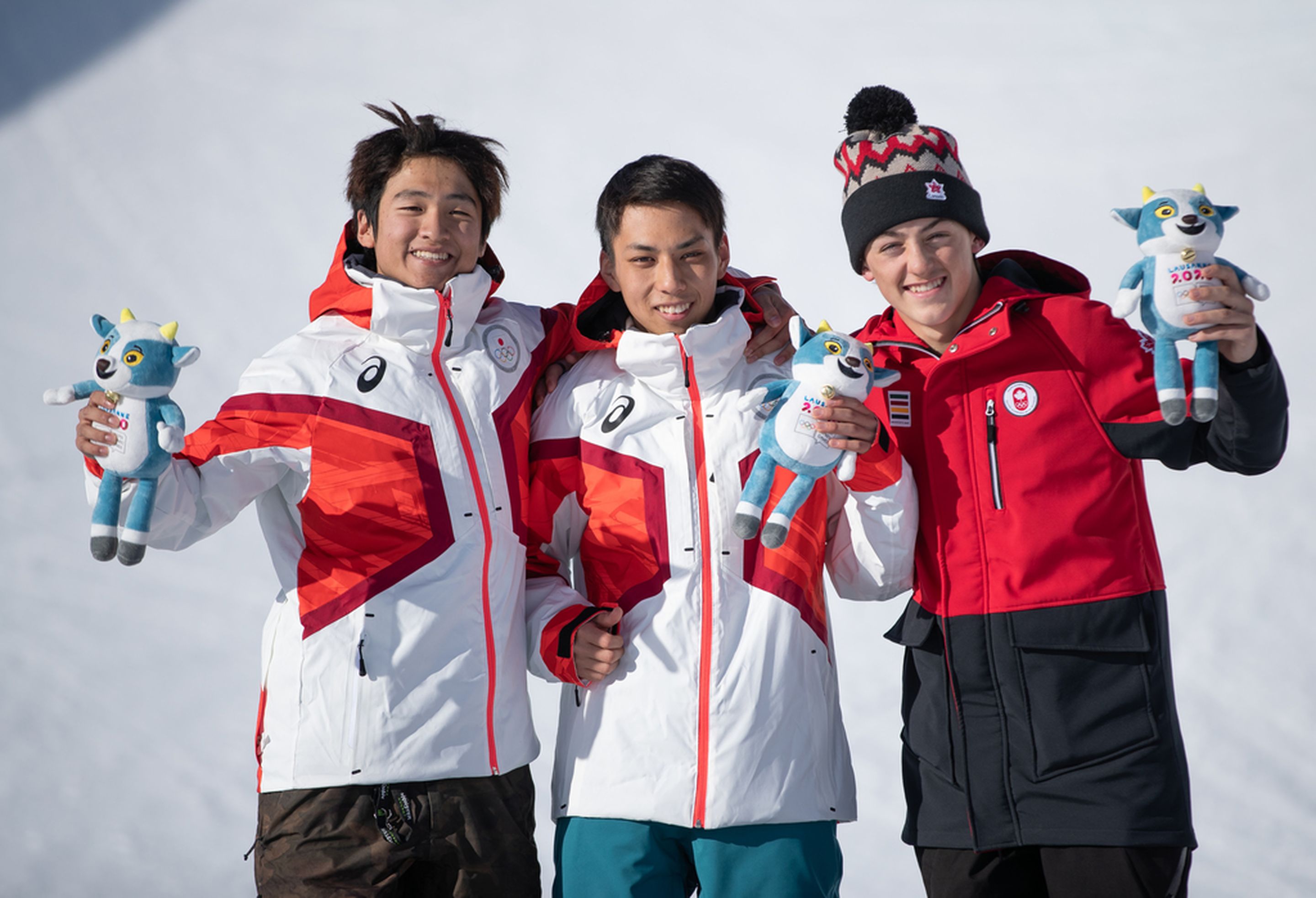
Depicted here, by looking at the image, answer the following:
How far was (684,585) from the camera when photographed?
6.77ft

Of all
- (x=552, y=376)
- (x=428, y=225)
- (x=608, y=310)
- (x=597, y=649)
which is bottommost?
(x=597, y=649)

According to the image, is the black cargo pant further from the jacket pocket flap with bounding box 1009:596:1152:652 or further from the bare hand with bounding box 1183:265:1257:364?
the bare hand with bounding box 1183:265:1257:364

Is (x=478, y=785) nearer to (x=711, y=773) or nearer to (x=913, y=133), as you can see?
(x=711, y=773)

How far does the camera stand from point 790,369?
2170mm

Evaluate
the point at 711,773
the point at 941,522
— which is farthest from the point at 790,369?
the point at 711,773

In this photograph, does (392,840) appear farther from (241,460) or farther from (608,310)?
(608,310)

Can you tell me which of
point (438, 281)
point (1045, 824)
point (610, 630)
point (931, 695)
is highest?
point (438, 281)

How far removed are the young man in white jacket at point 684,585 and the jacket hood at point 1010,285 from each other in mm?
229

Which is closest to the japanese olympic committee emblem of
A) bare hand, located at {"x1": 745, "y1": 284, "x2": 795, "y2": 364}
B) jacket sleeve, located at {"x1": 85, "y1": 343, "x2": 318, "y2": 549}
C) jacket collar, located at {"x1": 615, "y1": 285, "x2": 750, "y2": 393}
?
jacket collar, located at {"x1": 615, "y1": 285, "x2": 750, "y2": 393}

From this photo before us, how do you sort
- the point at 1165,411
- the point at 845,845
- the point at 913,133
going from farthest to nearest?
the point at 845,845, the point at 913,133, the point at 1165,411

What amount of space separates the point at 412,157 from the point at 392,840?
1344 mm

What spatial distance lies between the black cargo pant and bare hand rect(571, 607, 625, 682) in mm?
646

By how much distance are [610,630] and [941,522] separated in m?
0.64

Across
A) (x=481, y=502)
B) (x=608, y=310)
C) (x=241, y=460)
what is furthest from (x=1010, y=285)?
(x=241, y=460)
